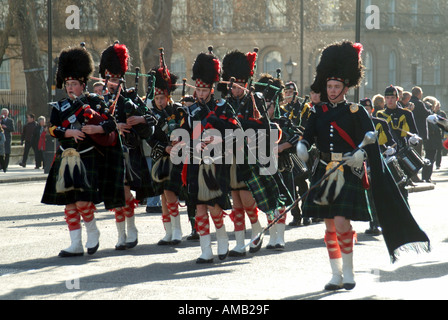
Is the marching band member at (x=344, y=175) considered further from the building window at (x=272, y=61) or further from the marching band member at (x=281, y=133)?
the building window at (x=272, y=61)

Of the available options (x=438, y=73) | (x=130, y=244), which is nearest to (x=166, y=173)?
(x=130, y=244)

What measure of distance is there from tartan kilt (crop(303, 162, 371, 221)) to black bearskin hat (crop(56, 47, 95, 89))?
9.66 feet

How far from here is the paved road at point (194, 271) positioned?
683cm

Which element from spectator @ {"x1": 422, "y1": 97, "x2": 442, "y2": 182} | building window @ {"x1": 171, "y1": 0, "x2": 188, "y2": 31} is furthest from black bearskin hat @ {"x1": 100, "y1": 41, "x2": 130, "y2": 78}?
building window @ {"x1": 171, "y1": 0, "x2": 188, "y2": 31}

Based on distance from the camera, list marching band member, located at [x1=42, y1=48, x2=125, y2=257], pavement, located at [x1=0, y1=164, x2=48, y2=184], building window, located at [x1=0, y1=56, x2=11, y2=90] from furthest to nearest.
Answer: building window, located at [x1=0, y1=56, x2=11, y2=90] < pavement, located at [x1=0, y1=164, x2=48, y2=184] < marching band member, located at [x1=42, y1=48, x2=125, y2=257]

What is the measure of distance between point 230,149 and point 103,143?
4.38ft

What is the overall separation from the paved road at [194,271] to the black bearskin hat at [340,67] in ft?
5.54

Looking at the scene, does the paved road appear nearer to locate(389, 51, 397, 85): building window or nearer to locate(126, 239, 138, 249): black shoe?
locate(126, 239, 138, 249): black shoe

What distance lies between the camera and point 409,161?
11.8m

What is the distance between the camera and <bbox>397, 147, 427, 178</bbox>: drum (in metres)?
11.7

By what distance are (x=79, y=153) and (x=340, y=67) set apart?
294 cm

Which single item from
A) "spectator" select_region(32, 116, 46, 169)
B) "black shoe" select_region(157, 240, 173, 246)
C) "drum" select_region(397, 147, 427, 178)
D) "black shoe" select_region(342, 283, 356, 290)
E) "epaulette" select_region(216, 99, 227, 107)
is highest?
"epaulette" select_region(216, 99, 227, 107)
